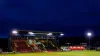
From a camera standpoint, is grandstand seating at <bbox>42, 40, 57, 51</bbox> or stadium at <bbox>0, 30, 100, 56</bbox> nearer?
stadium at <bbox>0, 30, 100, 56</bbox>

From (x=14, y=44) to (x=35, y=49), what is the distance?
7300 mm

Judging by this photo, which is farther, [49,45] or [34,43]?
[49,45]

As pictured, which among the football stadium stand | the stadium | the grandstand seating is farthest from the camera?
the grandstand seating

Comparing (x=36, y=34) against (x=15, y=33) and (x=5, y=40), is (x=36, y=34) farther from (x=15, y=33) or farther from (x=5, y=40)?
(x=5, y=40)

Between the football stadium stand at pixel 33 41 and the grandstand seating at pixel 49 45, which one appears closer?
the football stadium stand at pixel 33 41

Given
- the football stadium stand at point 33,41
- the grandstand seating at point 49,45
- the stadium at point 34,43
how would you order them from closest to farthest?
the stadium at point 34,43, the football stadium stand at point 33,41, the grandstand seating at point 49,45

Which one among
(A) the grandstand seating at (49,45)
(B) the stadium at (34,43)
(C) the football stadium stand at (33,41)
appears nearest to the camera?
(B) the stadium at (34,43)

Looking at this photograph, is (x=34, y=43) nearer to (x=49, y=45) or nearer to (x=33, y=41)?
(x=33, y=41)

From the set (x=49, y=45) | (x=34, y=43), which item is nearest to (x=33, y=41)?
(x=34, y=43)

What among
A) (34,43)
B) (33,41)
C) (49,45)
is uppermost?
(33,41)

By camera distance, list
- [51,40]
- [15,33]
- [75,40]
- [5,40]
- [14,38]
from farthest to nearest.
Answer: [75,40]
[5,40]
[51,40]
[14,38]
[15,33]

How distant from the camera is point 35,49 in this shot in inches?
2926

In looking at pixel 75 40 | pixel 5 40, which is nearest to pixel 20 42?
pixel 5 40

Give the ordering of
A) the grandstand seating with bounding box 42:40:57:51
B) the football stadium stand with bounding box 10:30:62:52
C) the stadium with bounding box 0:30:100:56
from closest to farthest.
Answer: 1. the stadium with bounding box 0:30:100:56
2. the football stadium stand with bounding box 10:30:62:52
3. the grandstand seating with bounding box 42:40:57:51
